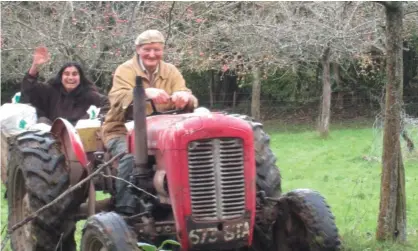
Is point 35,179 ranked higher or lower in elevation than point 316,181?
higher

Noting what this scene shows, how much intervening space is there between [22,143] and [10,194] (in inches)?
30.6

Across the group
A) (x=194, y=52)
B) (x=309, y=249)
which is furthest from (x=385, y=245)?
(x=194, y=52)

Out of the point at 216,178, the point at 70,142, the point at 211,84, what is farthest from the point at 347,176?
the point at 211,84

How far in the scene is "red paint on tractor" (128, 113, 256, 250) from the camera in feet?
15.9

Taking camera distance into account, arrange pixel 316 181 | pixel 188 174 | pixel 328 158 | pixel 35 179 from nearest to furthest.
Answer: pixel 188 174, pixel 35 179, pixel 316 181, pixel 328 158

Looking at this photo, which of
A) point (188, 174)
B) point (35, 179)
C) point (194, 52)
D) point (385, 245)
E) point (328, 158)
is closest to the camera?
point (188, 174)

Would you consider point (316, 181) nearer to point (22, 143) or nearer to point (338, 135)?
point (22, 143)

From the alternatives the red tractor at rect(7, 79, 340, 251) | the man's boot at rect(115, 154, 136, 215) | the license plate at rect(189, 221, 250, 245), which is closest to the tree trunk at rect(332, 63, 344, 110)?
the red tractor at rect(7, 79, 340, 251)

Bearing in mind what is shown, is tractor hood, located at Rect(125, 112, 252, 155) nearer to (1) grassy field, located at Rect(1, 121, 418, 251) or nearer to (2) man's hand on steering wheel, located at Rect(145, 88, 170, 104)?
(2) man's hand on steering wheel, located at Rect(145, 88, 170, 104)

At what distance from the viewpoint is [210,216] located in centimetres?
491

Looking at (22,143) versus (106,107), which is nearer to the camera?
(22,143)

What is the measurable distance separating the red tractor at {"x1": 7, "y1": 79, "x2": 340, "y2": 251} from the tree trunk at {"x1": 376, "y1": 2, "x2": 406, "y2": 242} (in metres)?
1.29

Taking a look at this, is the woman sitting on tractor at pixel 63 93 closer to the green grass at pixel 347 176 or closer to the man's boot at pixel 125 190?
the man's boot at pixel 125 190

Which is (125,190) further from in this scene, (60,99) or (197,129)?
(60,99)
